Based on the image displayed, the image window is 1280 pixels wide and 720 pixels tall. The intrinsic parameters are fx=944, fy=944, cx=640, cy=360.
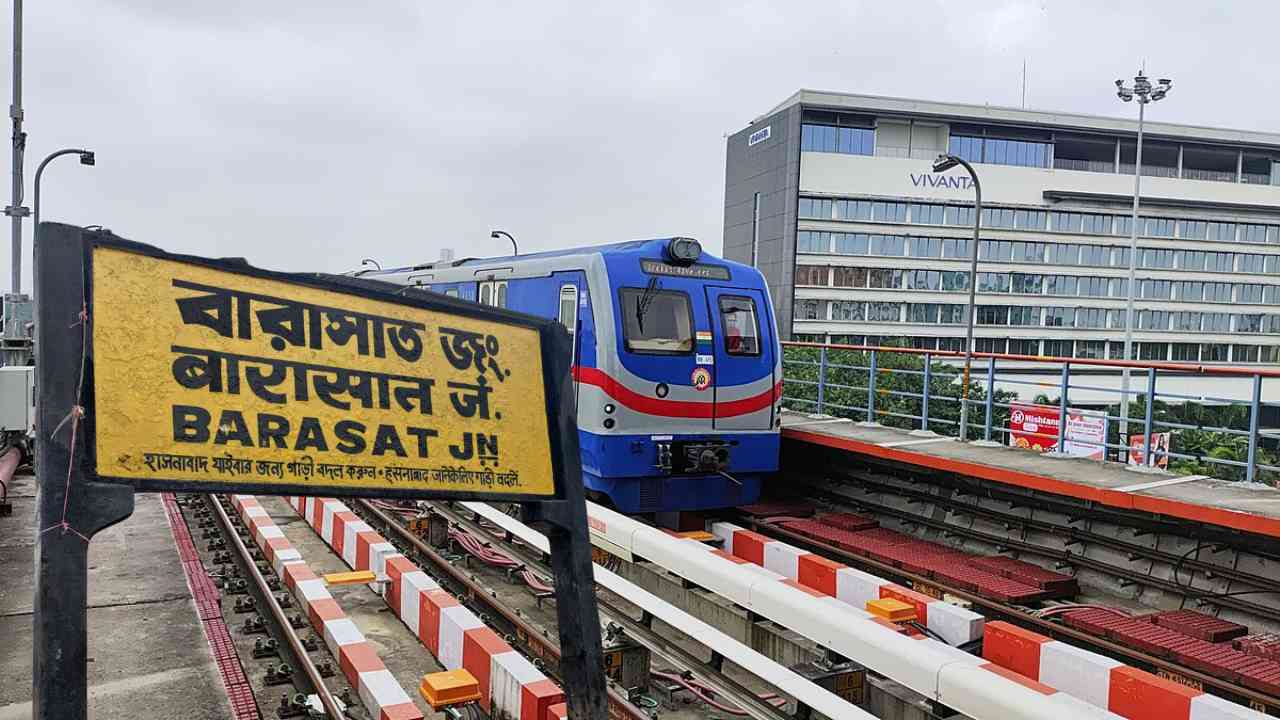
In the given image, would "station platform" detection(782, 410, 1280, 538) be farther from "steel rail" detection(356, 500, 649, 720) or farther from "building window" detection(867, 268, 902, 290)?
"building window" detection(867, 268, 902, 290)

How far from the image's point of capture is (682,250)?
10531 millimetres

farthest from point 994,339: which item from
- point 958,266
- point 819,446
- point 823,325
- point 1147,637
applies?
point 1147,637

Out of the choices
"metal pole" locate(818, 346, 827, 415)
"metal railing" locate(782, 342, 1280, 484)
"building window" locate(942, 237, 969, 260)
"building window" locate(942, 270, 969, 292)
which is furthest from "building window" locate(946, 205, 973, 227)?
"metal pole" locate(818, 346, 827, 415)

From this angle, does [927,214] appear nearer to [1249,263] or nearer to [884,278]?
[884,278]

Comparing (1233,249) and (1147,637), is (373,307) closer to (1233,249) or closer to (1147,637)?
(1147,637)

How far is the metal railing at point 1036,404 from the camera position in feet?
27.5

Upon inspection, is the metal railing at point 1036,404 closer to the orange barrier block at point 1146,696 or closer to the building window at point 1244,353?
the orange barrier block at point 1146,696

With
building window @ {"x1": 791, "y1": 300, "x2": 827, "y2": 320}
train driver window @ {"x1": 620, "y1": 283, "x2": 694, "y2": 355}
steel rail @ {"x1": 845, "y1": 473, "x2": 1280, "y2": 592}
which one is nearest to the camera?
steel rail @ {"x1": 845, "y1": 473, "x2": 1280, "y2": 592}

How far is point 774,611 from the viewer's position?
717 cm

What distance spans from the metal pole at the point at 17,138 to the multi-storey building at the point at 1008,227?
5133 centimetres

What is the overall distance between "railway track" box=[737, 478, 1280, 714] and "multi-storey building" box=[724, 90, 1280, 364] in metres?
53.6

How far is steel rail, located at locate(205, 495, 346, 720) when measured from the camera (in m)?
6.21

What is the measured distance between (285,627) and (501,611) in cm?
173

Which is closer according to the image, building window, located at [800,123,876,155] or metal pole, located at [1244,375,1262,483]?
metal pole, located at [1244,375,1262,483]
